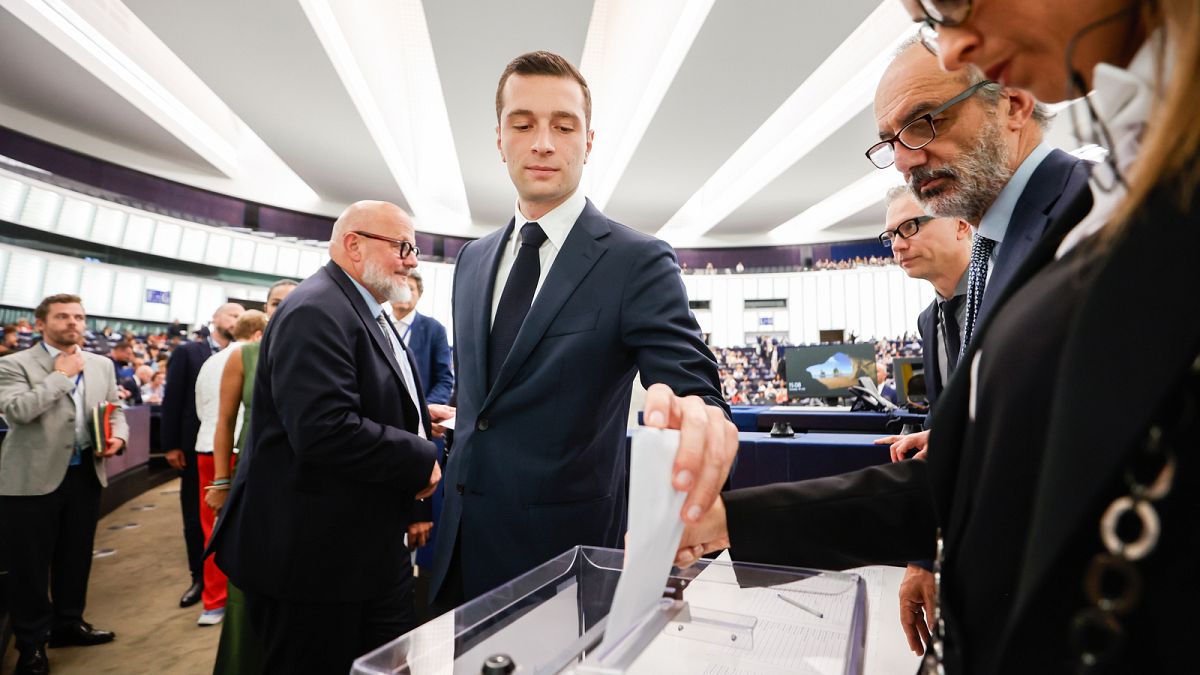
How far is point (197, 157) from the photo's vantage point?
946 cm

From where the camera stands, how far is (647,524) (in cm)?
49

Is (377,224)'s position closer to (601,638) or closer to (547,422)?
(547,422)

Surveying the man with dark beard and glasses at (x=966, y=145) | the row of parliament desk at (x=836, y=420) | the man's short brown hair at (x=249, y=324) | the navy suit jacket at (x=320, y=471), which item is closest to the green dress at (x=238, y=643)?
the navy suit jacket at (x=320, y=471)

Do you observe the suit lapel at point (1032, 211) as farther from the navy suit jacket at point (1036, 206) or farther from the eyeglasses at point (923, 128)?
the eyeglasses at point (923, 128)

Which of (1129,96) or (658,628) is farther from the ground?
(1129,96)

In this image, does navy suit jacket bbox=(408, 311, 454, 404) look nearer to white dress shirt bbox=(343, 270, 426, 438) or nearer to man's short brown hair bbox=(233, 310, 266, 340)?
man's short brown hair bbox=(233, 310, 266, 340)

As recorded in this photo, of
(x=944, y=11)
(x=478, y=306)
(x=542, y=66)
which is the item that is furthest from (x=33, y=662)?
(x=944, y=11)

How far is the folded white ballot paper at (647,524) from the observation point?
49 cm

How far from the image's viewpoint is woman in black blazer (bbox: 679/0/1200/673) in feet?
0.94

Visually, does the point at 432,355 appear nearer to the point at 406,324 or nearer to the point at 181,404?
the point at 406,324

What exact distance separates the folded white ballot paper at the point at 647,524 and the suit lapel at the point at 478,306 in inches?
32.1

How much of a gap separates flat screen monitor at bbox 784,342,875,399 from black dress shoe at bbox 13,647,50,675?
5015mm

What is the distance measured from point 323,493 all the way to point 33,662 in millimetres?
2530

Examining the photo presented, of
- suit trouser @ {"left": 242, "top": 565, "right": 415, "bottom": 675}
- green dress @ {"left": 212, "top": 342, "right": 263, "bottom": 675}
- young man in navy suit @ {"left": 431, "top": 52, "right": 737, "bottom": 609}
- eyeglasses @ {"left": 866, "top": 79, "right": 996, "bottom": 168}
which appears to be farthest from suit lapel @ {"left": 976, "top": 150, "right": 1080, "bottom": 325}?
green dress @ {"left": 212, "top": 342, "right": 263, "bottom": 675}
